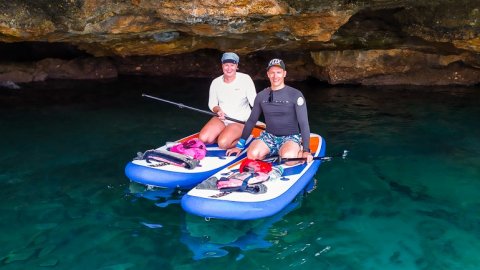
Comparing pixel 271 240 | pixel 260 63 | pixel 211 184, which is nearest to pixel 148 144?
pixel 211 184

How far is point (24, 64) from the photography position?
1698cm

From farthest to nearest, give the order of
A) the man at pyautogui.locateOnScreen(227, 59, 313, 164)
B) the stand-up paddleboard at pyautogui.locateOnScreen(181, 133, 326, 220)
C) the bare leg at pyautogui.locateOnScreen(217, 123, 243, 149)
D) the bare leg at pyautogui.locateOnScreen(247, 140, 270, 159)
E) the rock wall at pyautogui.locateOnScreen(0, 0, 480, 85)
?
the rock wall at pyautogui.locateOnScreen(0, 0, 480, 85) → the bare leg at pyautogui.locateOnScreen(217, 123, 243, 149) → the bare leg at pyautogui.locateOnScreen(247, 140, 270, 159) → the man at pyautogui.locateOnScreen(227, 59, 313, 164) → the stand-up paddleboard at pyautogui.locateOnScreen(181, 133, 326, 220)

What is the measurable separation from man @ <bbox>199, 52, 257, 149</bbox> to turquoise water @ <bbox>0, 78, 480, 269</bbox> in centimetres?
151

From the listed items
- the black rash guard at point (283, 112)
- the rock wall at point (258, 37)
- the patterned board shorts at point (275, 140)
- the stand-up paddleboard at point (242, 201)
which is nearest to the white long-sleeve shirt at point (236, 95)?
the black rash guard at point (283, 112)

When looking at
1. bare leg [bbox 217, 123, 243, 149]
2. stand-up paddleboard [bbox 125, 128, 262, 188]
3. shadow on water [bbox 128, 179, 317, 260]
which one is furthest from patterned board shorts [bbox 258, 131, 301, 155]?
shadow on water [bbox 128, 179, 317, 260]

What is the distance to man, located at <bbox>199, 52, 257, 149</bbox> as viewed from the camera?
7969 millimetres

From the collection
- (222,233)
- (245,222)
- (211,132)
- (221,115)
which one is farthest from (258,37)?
(222,233)

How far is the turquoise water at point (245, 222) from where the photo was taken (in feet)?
17.9

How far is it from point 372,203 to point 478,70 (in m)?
11.3

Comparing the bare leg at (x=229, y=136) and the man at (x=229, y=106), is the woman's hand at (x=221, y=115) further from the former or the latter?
the bare leg at (x=229, y=136)

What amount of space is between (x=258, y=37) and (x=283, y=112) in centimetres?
518

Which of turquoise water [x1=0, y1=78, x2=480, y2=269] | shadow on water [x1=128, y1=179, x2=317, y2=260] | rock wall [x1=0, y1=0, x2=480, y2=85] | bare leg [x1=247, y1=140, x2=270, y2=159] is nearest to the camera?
turquoise water [x1=0, y1=78, x2=480, y2=269]

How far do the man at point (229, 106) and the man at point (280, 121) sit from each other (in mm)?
431

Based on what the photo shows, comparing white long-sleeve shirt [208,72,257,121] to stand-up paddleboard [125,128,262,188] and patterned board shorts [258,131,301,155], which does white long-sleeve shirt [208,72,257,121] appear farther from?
stand-up paddleboard [125,128,262,188]
